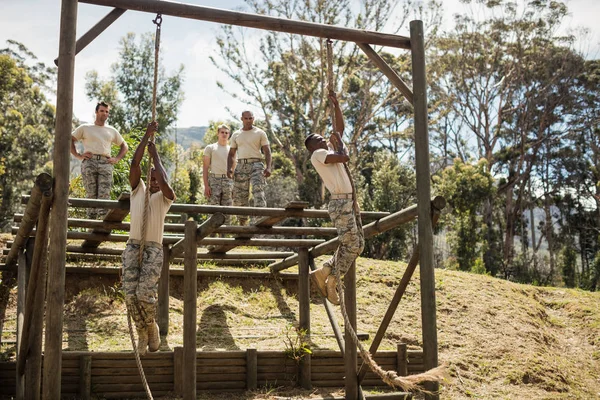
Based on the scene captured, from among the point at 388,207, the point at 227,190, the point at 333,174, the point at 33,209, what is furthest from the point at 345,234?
the point at 388,207

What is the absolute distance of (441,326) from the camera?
1149 cm

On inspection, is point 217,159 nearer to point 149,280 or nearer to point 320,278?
point 320,278

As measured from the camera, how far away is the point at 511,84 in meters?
31.8

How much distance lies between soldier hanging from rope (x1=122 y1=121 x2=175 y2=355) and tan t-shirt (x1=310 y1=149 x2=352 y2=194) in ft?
5.01

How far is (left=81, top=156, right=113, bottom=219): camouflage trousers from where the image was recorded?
8906 millimetres

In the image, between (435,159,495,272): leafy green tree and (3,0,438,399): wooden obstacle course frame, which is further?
(435,159,495,272): leafy green tree

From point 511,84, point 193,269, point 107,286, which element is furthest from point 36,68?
point 193,269

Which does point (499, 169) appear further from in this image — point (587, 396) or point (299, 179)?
point (587, 396)

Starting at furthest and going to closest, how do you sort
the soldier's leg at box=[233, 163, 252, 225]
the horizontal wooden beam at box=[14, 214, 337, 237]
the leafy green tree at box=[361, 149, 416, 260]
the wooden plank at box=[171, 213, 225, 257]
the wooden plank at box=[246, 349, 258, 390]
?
the leafy green tree at box=[361, 149, 416, 260]
the soldier's leg at box=[233, 163, 252, 225]
the wooden plank at box=[246, 349, 258, 390]
the horizontal wooden beam at box=[14, 214, 337, 237]
the wooden plank at box=[171, 213, 225, 257]

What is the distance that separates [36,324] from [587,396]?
793cm

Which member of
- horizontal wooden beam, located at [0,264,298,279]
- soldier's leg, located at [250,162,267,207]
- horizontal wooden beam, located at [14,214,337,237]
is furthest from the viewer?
horizontal wooden beam, located at [0,264,298,279]

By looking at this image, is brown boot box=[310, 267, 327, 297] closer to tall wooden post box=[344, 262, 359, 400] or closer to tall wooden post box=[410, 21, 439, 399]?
tall wooden post box=[344, 262, 359, 400]

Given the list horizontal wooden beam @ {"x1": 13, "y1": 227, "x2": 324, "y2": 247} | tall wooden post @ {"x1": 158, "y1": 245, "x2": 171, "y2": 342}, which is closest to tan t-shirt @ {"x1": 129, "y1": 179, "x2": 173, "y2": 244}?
horizontal wooden beam @ {"x1": 13, "y1": 227, "x2": 324, "y2": 247}

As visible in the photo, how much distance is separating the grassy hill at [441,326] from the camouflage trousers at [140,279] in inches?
92.5
